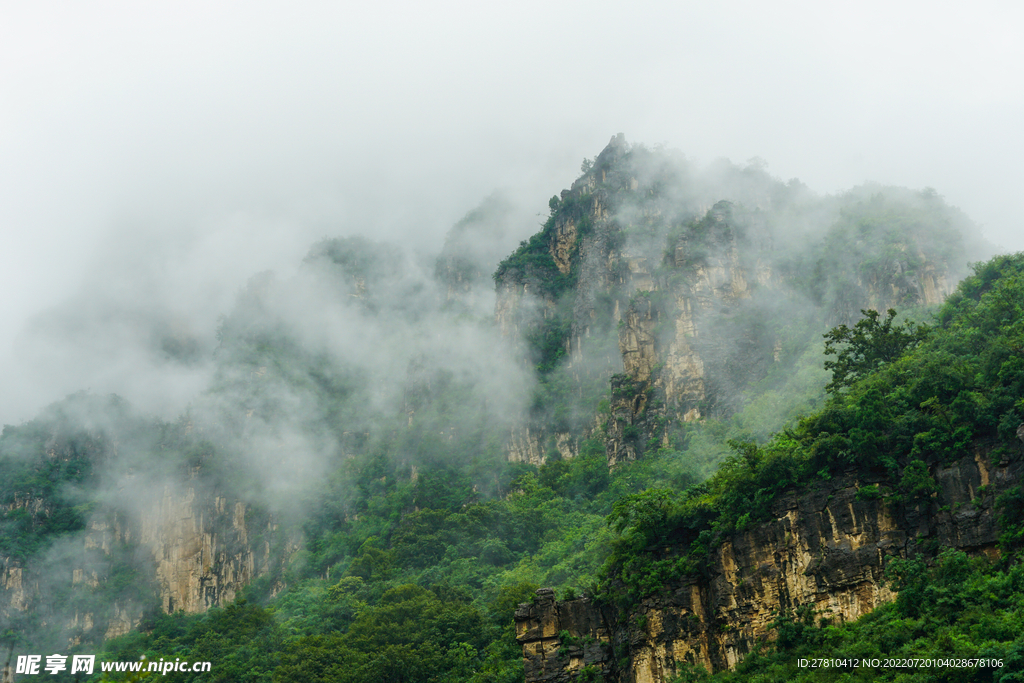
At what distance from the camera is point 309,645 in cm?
4819

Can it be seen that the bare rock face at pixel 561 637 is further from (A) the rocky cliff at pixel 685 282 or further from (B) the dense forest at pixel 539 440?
(A) the rocky cliff at pixel 685 282

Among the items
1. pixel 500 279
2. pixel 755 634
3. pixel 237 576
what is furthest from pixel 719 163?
pixel 755 634

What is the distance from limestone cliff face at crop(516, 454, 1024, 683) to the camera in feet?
94.6

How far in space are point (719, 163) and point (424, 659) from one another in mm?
54898

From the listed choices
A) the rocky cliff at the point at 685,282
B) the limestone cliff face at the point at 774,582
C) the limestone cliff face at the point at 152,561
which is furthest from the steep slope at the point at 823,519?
the limestone cliff face at the point at 152,561

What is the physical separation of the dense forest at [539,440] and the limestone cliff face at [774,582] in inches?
18.5

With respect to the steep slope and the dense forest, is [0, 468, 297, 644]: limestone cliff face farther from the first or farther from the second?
the steep slope

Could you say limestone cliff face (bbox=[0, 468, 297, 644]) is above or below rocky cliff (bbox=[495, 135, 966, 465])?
below

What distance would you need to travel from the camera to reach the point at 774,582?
3114cm

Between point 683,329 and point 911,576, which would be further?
point 683,329

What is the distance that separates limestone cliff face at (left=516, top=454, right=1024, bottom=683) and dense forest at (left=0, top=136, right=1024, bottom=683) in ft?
1.54

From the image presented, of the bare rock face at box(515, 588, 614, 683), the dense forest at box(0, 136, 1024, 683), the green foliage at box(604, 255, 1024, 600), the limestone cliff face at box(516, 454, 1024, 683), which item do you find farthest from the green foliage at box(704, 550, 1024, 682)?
the bare rock face at box(515, 588, 614, 683)

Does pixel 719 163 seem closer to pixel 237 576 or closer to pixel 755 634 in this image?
pixel 237 576

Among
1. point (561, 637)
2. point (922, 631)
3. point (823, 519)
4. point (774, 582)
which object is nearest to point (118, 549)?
point (561, 637)
